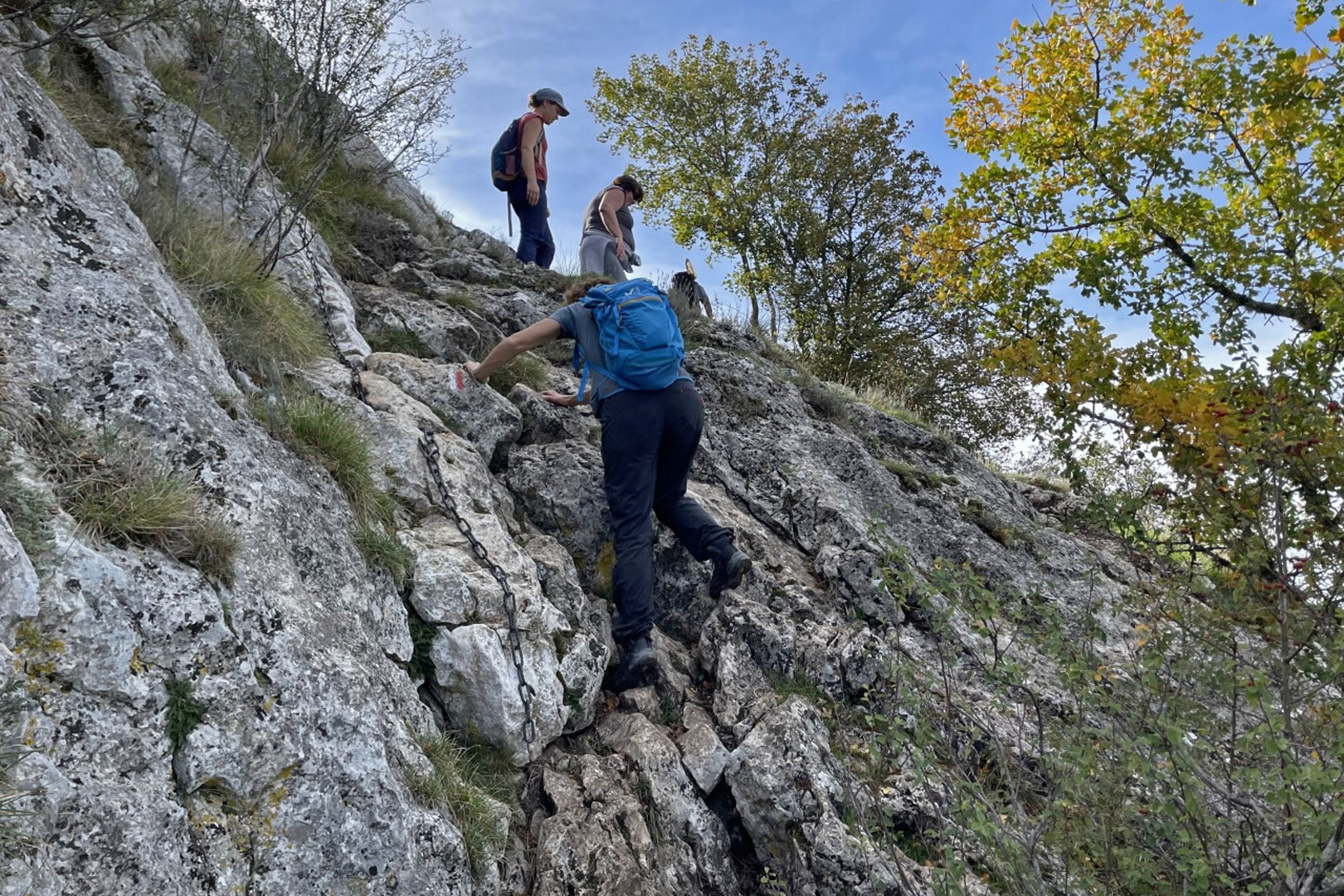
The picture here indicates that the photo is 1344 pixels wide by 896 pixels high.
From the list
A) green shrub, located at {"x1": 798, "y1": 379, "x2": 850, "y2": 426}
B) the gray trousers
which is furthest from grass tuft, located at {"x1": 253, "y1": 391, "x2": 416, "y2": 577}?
green shrub, located at {"x1": 798, "y1": 379, "x2": 850, "y2": 426}

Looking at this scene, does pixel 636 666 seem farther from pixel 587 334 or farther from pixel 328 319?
pixel 328 319

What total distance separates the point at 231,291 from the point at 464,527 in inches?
86.1

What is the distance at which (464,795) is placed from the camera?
10.9 ft

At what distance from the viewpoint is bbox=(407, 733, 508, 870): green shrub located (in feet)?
10.4

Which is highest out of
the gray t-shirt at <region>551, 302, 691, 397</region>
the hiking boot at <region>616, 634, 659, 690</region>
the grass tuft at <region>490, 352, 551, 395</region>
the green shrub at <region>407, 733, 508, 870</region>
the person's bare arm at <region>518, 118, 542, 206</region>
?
the person's bare arm at <region>518, 118, 542, 206</region>

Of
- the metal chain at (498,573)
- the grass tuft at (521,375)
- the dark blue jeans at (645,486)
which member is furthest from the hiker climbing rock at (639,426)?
the grass tuft at (521,375)

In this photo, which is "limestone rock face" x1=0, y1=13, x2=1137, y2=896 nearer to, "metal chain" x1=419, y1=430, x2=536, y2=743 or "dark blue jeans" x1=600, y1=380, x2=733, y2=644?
"metal chain" x1=419, y1=430, x2=536, y2=743

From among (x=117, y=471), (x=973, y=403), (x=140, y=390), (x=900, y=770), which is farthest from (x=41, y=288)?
(x=973, y=403)

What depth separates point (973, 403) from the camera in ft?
54.2

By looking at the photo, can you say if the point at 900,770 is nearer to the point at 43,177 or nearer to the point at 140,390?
the point at 140,390

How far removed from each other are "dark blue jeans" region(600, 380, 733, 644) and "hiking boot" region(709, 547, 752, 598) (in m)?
0.06

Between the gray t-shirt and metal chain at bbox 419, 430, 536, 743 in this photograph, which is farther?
the gray t-shirt

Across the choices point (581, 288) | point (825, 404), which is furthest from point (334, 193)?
point (825, 404)

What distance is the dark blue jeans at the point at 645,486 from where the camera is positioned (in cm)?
475
